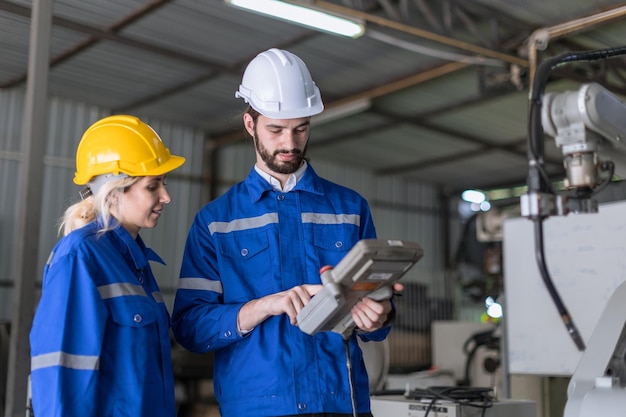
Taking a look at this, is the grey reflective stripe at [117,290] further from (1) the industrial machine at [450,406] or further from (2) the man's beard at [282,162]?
(1) the industrial machine at [450,406]

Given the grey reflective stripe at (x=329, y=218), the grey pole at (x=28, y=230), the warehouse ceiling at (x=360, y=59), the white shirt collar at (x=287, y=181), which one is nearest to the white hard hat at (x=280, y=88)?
the white shirt collar at (x=287, y=181)

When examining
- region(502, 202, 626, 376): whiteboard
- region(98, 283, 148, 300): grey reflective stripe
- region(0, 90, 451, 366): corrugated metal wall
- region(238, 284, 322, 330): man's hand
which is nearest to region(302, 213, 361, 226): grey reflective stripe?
region(238, 284, 322, 330): man's hand

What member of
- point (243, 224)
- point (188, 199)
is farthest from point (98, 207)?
point (188, 199)

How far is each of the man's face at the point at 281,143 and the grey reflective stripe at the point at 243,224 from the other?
138 mm

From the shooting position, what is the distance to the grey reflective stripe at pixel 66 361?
1.62 m

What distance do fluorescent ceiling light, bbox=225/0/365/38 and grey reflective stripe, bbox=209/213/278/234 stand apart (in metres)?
3.15

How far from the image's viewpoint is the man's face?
201 cm

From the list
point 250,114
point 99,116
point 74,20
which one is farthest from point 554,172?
point 250,114

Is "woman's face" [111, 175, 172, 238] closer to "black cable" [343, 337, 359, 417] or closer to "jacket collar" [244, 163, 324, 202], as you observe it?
"jacket collar" [244, 163, 324, 202]

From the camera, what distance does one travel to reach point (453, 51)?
263 inches

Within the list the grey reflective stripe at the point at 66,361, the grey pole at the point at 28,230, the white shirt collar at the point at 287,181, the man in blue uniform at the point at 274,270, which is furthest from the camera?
the grey pole at the point at 28,230

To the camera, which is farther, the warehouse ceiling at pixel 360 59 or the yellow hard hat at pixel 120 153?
the warehouse ceiling at pixel 360 59

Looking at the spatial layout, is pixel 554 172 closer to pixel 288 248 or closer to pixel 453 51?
pixel 453 51

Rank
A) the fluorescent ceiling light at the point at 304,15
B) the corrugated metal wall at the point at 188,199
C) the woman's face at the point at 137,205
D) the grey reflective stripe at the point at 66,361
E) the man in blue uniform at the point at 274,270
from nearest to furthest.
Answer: the grey reflective stripe at the point at 66,361 → the man in blue uniform at the point at 274,270 → the woman's face at the point at 137,205 → the fluorescent ceiling light at the point at 304,15 → the corrugated metal wall at the point at 188,199
